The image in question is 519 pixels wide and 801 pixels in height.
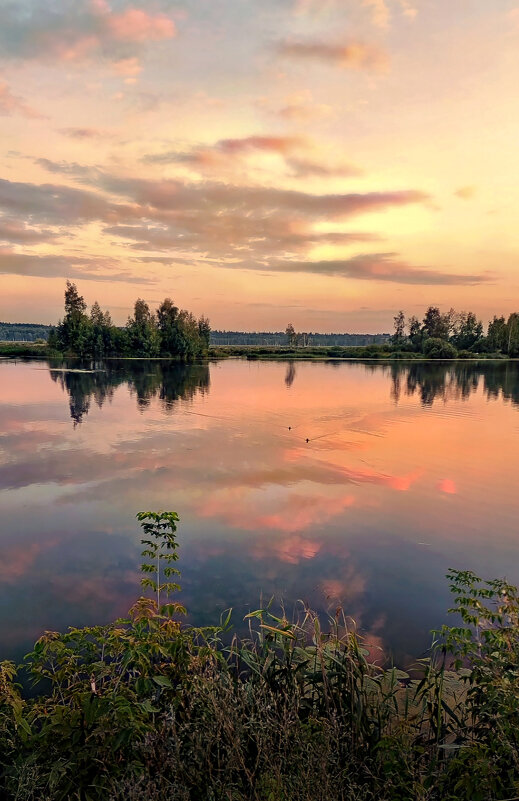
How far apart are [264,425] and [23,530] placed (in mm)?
22429

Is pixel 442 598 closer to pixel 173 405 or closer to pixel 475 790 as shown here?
pixel 475 790

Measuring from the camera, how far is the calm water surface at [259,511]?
1130cm

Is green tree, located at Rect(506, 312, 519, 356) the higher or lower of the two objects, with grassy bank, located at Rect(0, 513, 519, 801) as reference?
higher

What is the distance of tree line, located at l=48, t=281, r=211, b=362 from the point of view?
472ft

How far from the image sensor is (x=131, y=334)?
506ft

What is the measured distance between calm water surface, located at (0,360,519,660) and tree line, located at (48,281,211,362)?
113394 millimetres

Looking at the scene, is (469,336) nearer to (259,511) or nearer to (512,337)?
(512,337)

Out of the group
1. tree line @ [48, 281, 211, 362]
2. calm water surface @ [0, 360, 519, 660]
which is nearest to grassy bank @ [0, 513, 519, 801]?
calm water surface @ [0, 360, 519, 660]

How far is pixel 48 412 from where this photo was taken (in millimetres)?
39094

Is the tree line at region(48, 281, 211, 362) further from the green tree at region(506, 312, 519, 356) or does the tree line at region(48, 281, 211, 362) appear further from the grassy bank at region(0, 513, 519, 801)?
the grassy bank at region(0, 513, 519, 801)

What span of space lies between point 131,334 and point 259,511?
478 ft

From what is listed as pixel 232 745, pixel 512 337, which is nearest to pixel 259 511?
pixel 232 745

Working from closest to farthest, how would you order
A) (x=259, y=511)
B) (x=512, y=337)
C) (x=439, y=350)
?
(x=259, y=511)
(x=439, y=350)
(x=512, y=337)

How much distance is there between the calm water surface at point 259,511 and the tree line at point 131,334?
113394 millimetres
